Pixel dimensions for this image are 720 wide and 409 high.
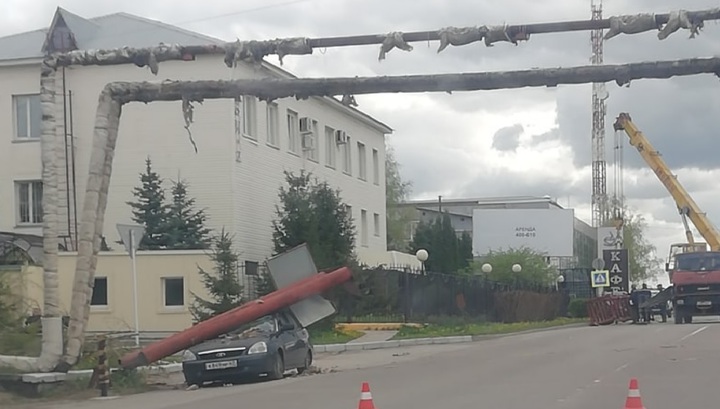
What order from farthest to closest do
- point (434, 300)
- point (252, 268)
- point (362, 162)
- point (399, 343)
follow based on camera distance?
point (362, 162) → point (434, 300) → point (252, 268) → point (399, 343)

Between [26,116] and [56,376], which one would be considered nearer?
[56,376]

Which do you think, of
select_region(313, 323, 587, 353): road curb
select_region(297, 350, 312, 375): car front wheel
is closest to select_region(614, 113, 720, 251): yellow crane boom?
select_region(313, 323, 587, 353): road curb

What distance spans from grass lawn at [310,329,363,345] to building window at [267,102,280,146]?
1144 cm

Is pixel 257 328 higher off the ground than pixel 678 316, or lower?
higher

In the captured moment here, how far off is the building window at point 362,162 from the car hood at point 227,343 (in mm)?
35668

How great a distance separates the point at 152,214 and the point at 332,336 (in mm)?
8885

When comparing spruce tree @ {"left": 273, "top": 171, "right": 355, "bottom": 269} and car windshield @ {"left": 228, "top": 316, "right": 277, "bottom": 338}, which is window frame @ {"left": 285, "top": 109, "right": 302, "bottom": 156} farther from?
car windshield @ {"left": 228, "top": 316, "right": 277, "bottom": 338}

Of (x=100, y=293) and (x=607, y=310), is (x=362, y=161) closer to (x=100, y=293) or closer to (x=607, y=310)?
(x=607, y=310)

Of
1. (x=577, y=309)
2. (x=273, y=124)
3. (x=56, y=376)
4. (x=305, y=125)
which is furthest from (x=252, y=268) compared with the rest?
(x=577, y=309)

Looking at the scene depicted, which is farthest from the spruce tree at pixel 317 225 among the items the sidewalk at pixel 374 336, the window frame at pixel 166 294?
the window frame at pixel 166 294

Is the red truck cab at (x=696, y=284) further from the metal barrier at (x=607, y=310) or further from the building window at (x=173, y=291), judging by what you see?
the building window at (x=173, y=291)

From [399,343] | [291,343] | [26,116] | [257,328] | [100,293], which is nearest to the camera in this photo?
[257,328]

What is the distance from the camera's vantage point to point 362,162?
57.4 meters

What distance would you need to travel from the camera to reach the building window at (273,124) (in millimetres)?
44750
